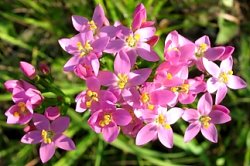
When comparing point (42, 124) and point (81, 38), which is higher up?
point (81, 38)

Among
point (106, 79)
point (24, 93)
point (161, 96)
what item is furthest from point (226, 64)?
point (24, 93)

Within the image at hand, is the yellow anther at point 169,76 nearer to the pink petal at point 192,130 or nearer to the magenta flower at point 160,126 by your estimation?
the magenta flower at point 160,126

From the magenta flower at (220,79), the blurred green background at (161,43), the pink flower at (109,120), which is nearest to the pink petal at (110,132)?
the pink flower at (109,120)

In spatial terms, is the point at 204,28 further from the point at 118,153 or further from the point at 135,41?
the point at 135,41

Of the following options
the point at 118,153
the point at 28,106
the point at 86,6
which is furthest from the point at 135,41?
the point at 118,153

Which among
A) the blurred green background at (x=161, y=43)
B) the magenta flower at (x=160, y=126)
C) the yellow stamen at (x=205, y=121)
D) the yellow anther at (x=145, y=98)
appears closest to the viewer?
the yellow anther at (x=145, y=98)
